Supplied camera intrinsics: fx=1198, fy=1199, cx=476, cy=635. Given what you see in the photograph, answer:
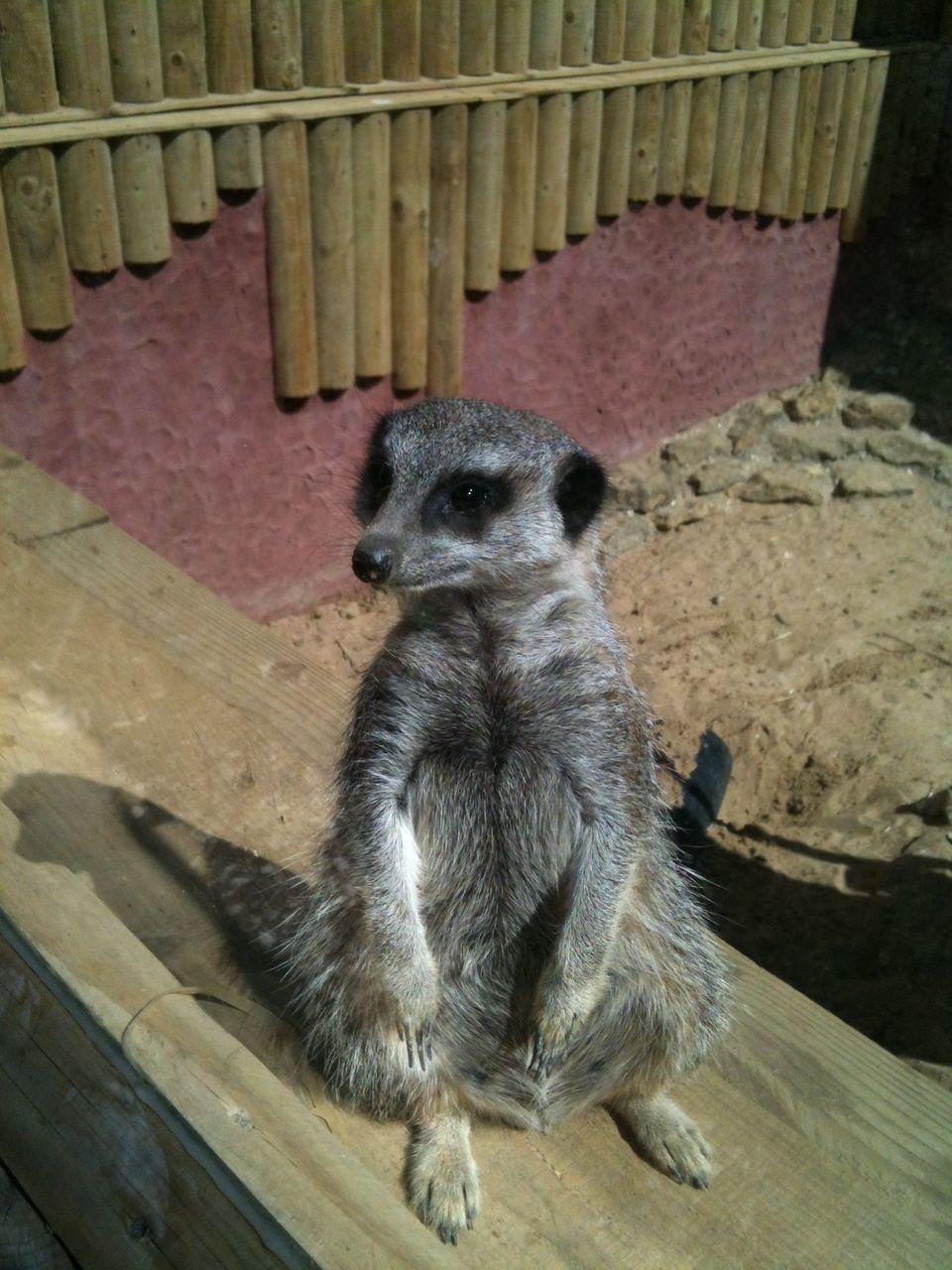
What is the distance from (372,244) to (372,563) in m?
2.54

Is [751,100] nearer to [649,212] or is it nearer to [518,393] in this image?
[649,212]

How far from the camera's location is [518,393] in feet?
14.5

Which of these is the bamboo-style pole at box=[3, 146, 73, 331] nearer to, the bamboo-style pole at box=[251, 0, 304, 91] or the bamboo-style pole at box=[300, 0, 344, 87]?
the bamboo-style pole at box=[251, 0, 304, 91]

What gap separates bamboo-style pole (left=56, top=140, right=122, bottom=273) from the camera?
9.95ft

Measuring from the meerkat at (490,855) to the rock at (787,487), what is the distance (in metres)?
3.59

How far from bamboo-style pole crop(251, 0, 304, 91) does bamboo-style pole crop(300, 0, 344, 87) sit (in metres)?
0.03

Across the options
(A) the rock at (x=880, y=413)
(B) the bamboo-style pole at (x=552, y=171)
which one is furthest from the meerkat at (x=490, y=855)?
(A) the rock at (x=880, y=413)

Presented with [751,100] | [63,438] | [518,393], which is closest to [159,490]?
[63,438]

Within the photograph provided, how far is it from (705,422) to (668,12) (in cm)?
164

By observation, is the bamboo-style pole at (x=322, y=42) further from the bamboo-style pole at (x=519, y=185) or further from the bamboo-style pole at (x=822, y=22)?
the bamboo-style pole at (x=822, y=22)

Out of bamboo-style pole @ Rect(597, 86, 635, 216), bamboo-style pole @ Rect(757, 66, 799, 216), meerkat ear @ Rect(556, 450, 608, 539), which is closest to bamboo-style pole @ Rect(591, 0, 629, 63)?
bamboo-style pole @ Rect(597, 86, 635, 216)

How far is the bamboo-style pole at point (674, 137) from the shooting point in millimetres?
4492

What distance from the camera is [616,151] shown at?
14.3ft

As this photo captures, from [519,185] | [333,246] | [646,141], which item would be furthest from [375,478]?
[646,141]
